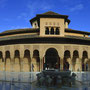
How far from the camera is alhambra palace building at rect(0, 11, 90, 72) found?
2455 centimetres

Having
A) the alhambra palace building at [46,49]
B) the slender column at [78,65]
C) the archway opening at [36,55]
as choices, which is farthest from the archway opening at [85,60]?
the archway opening at [36,55]

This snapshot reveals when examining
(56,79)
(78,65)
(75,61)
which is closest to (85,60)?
(78,65)

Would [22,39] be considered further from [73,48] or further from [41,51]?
[73,48]

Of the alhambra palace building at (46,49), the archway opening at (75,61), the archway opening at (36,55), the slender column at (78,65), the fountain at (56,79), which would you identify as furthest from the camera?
the archway opening at (75,61)

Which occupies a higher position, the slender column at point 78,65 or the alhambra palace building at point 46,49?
the alhambra palace building at point 46,49

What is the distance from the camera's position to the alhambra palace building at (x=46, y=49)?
24.5 meters

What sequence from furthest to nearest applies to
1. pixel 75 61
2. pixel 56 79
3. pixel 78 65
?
pixel 75 61, pixel 78 65, pixel 56 79

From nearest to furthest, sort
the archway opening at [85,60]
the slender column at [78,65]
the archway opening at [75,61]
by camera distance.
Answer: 1. the slender column at [78,65]
2. the archway opening at [75,61]
3. the archway opening at [85,60]

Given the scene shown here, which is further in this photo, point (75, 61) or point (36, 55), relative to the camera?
point (75, 61)

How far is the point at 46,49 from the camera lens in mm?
24469

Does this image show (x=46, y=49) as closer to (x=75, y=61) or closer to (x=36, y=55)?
(x=36, y=55)

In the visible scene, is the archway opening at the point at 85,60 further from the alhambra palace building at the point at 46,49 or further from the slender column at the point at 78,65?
the slender column at the point at 78,65

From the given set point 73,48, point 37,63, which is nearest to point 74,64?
point 73,48

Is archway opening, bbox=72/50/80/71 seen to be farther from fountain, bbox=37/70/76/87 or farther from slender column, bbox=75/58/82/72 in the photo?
fountain, bbox=37/70/76/87
